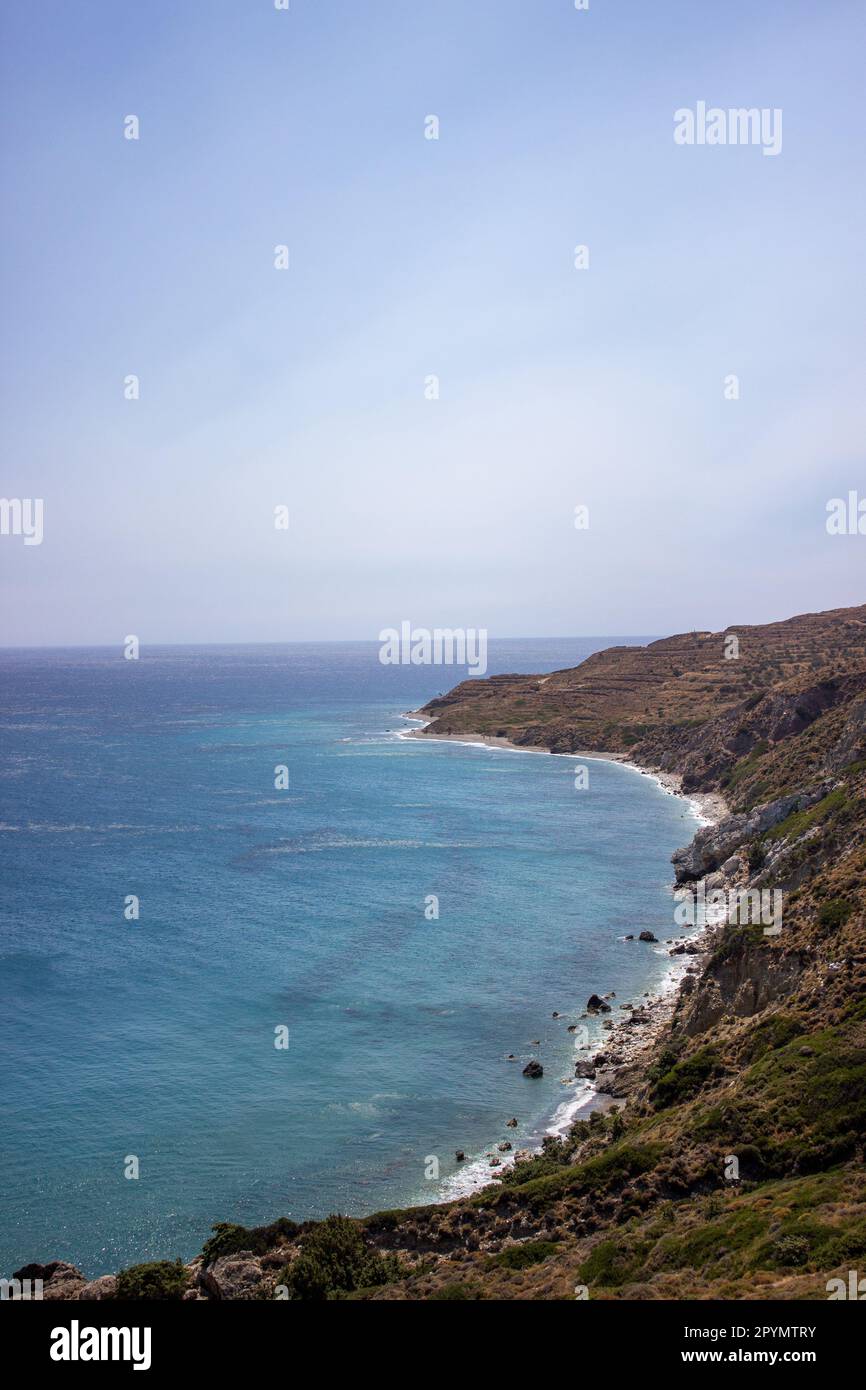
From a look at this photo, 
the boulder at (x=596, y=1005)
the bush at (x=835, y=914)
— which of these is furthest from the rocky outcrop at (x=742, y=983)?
the boulder at (x=596, y=1005)

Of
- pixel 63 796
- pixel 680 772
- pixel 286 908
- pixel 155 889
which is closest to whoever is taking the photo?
pixel 286 908

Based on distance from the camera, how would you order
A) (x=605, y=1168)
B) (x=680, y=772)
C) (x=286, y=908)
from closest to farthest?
1. (x=605, y=1168)
2. (x=286, y=908)
3. (x=680, y=772)

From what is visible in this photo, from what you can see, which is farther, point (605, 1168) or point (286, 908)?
point (286, 908)

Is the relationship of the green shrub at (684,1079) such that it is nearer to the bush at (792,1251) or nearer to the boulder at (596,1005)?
the boulder at (596,1005)

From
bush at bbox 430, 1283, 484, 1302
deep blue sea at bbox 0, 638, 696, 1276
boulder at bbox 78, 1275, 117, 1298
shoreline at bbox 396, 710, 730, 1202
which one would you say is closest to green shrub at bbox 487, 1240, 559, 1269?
bush at bbox 430, 1283, 484, 1302
